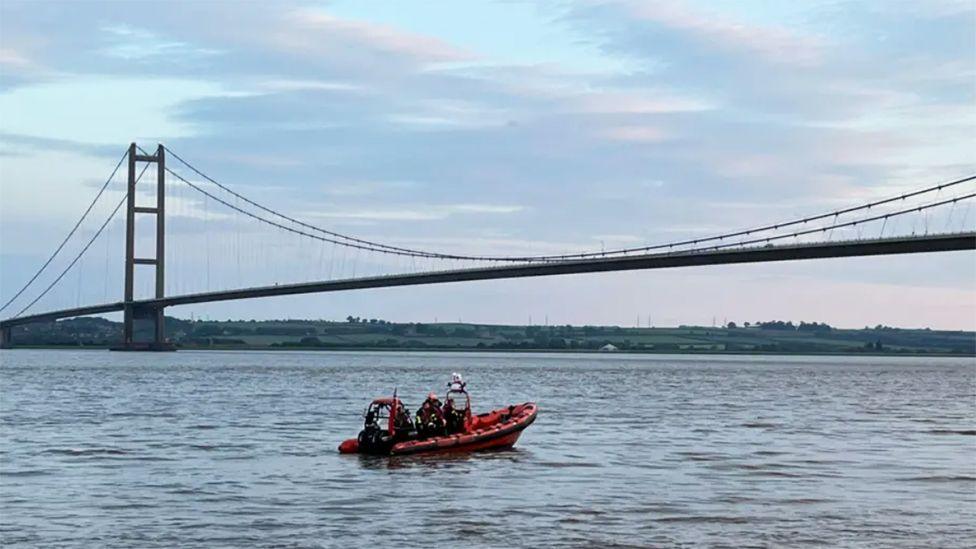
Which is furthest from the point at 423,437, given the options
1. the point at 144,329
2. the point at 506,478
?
the point at 144,329

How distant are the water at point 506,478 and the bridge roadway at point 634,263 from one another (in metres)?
26.5

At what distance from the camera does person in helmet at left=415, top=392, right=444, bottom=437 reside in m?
32.8

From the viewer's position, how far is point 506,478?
94.3 ft

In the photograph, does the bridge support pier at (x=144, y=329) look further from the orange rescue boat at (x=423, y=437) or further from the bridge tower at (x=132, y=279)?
the orange rescue boat at (x=423, y=437)

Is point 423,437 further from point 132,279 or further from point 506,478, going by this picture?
point 132,279

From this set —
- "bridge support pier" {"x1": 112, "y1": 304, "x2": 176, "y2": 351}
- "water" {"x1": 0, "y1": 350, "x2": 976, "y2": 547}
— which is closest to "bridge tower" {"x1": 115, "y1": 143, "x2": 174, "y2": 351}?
"bridge support pier" {"x1": 112, "y1": 304, "x2": 176, "y2": 351}

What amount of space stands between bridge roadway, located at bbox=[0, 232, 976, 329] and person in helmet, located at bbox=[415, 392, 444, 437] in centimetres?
5026

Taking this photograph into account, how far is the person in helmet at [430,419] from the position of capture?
32.8 metres

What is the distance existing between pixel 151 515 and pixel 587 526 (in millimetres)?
6082

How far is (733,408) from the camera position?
173 ft

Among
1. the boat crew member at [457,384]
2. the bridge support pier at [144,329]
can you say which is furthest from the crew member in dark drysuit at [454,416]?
the bridge support pier at [144,329]

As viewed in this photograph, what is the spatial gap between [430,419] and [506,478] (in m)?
4.51

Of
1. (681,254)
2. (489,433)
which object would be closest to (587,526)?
(489,433)

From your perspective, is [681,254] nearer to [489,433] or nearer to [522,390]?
[522,390]
